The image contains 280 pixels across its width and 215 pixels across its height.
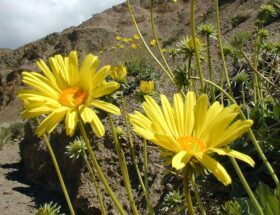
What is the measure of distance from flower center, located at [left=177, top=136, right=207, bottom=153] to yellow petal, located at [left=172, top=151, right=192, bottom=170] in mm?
39

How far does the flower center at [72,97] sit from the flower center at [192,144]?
381 millimetres

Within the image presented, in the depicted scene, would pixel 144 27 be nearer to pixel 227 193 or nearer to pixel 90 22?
pixel 90 22

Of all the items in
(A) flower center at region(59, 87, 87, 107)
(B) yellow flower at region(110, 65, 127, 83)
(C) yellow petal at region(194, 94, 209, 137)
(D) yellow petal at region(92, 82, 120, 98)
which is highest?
(B) yellow flower at region(110, 65, 127, 83)

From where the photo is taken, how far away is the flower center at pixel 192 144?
1149 millimetres

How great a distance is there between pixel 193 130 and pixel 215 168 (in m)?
0.26

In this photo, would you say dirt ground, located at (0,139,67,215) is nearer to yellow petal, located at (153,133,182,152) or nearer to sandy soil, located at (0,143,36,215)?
sandy soil, located at (0,143,36,215)

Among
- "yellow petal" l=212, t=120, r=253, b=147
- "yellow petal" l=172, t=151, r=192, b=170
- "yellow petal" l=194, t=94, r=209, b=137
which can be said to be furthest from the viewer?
"yellow petal" l=194, t=94, r=209, b=137

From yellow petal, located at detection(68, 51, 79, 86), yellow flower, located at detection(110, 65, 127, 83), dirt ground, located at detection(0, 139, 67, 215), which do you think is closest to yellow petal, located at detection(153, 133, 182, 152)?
yellow petal, located at detection(68, 51, 79, 86)

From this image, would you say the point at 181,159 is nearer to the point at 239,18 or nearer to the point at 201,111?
the point at 201,111

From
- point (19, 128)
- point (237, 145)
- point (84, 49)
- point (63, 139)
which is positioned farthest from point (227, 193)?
point (84, 49)

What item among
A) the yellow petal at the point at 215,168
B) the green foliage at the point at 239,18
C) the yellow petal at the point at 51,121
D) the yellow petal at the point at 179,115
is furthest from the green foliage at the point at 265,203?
the green foliage at the point at 239,18

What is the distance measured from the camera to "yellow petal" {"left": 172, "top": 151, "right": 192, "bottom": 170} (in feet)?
3.45

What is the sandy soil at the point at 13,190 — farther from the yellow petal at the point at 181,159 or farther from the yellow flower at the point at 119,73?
the yellow petal at the point at 181,159

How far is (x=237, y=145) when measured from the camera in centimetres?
290
